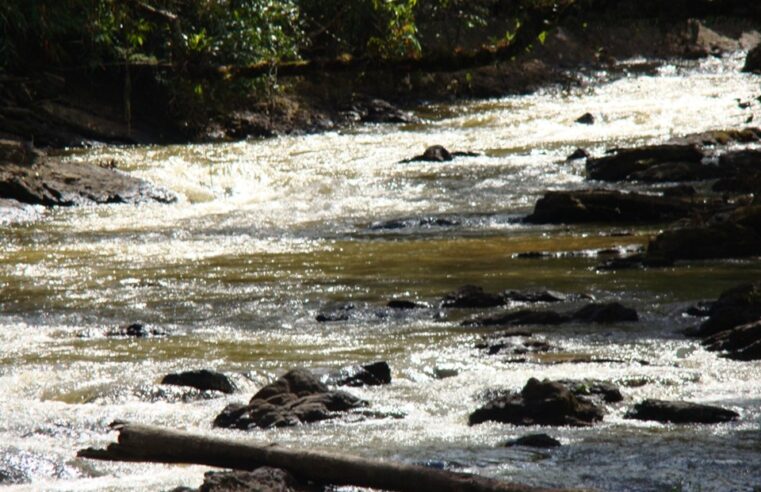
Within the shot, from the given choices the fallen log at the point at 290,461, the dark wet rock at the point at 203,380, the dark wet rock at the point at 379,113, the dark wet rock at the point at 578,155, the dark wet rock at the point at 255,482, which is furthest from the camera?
the dark wet rock at the point at 379,113

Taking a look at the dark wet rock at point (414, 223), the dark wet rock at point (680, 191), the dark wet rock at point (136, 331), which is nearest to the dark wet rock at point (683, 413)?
the dark wet rock at point (136, 331)

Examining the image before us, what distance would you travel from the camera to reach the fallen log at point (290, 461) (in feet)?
17.7

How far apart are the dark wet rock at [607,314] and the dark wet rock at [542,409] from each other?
310cm

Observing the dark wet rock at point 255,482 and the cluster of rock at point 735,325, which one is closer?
the dark wet rock at point 255,482

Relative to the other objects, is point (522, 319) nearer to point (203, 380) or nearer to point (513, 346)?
point (513, 346)

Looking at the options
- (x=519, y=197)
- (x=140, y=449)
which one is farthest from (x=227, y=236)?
(x=140, y=449)

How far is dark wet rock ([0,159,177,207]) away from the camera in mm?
20297

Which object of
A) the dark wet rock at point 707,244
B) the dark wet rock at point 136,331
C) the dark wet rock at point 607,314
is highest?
the dark wet rock at point 707,244

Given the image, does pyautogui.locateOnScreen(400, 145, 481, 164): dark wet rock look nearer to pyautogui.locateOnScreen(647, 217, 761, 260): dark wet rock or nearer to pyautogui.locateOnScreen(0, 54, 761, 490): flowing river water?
pyautogui.locateOnScreen(0, 54, 761, 490): flowing river water

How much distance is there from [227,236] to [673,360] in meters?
9.31

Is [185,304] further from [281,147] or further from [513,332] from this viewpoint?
[281,147]

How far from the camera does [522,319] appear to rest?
1094 cm

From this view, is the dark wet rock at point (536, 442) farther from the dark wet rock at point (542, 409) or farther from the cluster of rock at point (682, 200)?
the cluster of rock at point (682, 200)

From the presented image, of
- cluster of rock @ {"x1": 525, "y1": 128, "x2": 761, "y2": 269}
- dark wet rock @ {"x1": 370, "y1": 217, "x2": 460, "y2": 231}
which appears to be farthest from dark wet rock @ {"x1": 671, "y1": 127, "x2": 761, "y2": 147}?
dark wet rock @ {"x1": 370, "y1": 217, "x2": 460, "y2": 231}
